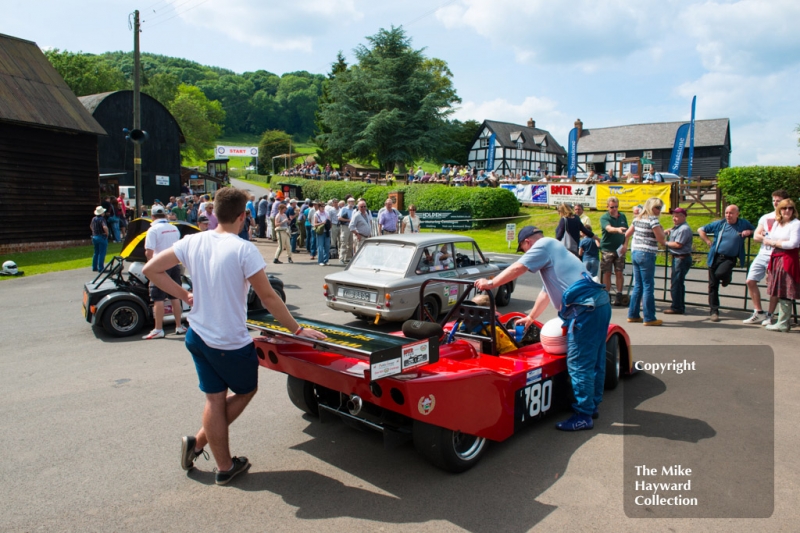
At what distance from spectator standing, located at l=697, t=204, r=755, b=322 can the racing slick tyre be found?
654cm

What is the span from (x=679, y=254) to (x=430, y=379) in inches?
270

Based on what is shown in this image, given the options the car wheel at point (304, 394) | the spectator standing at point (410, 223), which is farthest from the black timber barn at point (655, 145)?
the car wheel at point (304, 394)

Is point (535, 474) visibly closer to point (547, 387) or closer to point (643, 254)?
point (547, 387)

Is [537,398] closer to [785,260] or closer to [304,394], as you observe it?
[304,394]

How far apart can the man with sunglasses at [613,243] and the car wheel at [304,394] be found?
6.77 metres

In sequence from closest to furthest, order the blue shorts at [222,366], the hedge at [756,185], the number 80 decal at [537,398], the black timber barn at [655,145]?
the blue shorts at [222,366]
the number 80 decal at [537,398]
the hedge at [756,185]
the black timber barn at [655,145]

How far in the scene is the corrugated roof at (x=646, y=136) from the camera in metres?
49.8

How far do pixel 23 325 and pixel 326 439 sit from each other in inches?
282

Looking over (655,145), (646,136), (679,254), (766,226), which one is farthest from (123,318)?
(646,136)

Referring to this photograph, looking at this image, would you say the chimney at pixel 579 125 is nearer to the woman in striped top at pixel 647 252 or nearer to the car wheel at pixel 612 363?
the woman in striped top at pixel 647 252

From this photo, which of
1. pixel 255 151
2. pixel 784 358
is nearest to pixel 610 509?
pixel 784 358

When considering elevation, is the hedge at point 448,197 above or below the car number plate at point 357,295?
above

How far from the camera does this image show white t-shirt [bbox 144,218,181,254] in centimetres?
738

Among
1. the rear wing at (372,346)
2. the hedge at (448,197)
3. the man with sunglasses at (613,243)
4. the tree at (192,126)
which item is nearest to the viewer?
the rear wing at (372,346)
